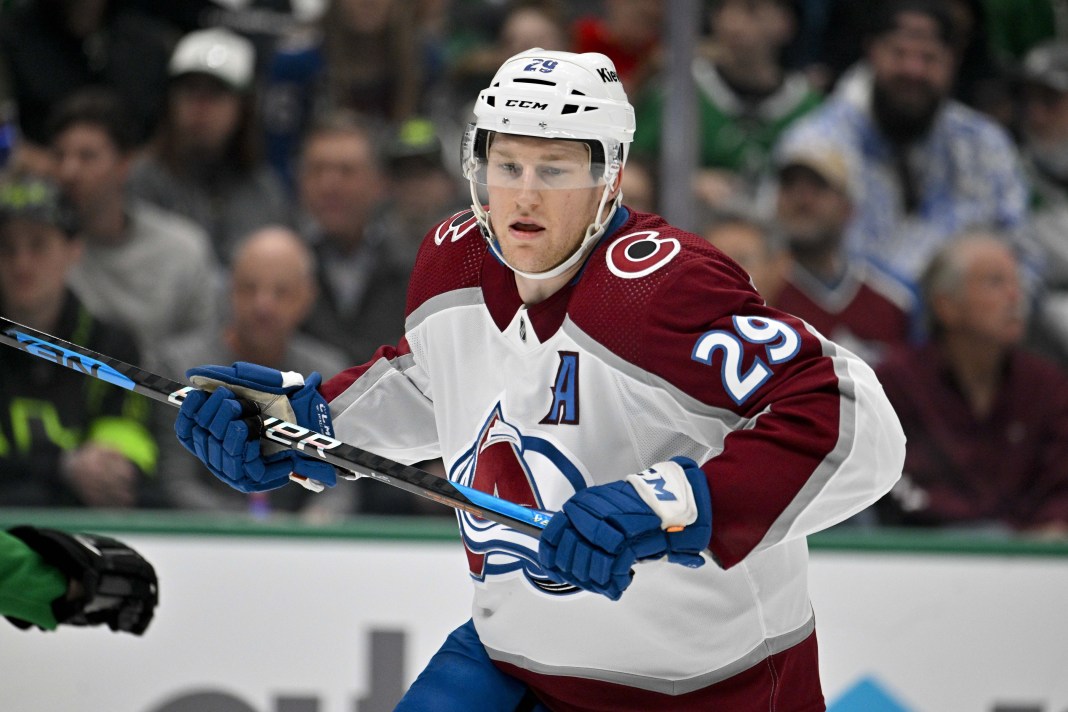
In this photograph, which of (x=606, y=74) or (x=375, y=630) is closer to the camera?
(x=606, y=74)

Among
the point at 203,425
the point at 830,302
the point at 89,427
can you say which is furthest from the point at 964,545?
the point at 89,427

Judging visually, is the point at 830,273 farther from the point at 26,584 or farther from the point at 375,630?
the point at 26,584

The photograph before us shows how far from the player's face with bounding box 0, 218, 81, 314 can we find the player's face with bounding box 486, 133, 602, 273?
7.92ft

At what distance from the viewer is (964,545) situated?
353cm

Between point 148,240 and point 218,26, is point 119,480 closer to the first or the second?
point 148,240

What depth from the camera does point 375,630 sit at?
139 inches

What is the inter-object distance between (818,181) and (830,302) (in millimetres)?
404

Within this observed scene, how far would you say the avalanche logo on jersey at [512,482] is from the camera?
7.07ft

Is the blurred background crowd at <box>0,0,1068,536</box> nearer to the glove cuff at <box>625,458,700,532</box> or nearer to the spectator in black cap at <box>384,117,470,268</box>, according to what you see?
the spectator in black cap at <box>384,117,470,268</box>

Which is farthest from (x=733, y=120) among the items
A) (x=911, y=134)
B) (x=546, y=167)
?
(x=546, y=167)

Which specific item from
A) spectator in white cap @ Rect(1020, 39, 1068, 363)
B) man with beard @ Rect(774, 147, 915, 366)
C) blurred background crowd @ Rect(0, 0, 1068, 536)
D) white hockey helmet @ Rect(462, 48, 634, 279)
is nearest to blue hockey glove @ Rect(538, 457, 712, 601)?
white hockey helmet @ Rect(462, 48, 634, 279)

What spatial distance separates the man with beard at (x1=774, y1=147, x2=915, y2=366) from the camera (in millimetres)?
4242

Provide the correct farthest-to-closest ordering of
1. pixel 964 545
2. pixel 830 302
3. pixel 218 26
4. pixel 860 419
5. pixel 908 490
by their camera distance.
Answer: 1. pixel 218 26
2. pixel 830 302
3. pixel 908 490
4. pixel 964 545
5. pixel 860 419

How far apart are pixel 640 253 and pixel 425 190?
8.18ft
